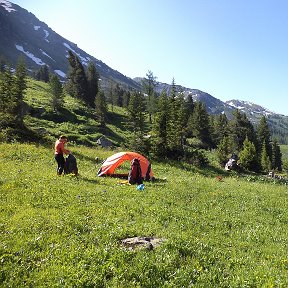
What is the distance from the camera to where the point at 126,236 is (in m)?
11.1

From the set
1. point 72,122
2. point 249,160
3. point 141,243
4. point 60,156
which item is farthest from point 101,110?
point 141,243

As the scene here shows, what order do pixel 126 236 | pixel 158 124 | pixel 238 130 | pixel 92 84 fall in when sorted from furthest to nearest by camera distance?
pixel 92 84, pixel 238 130, pixel 158 124, pixel 126 236

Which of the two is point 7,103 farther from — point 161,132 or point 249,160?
point 249,160

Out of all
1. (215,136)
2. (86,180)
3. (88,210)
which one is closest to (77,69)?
(215,136)

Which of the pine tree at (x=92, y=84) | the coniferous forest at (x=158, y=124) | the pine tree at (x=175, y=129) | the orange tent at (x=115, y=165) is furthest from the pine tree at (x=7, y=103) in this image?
the pine tree at (x=92, y=84)

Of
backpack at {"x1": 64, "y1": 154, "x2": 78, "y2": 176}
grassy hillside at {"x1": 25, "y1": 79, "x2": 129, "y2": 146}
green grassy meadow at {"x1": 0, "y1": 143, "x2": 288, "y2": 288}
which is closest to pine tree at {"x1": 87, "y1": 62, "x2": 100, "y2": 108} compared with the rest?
grassy hillside at {"x1": 25, "y1": 79, "x2": 129, "y2": 146}

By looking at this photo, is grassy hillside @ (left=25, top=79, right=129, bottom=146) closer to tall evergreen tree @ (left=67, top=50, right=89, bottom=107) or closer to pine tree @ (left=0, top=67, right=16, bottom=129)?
tall evergreen tree @ (left=67, top=50, right=89, bottom=107)

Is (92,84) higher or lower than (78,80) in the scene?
lower

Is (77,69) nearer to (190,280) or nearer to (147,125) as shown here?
(147,125)

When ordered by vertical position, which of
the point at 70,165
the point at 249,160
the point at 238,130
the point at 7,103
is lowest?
the point at 249,160

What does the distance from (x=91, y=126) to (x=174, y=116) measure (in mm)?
27357

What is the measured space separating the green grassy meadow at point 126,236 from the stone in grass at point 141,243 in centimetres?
22

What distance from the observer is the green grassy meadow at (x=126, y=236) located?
28.7 ft

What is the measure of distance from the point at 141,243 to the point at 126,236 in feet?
2.39
